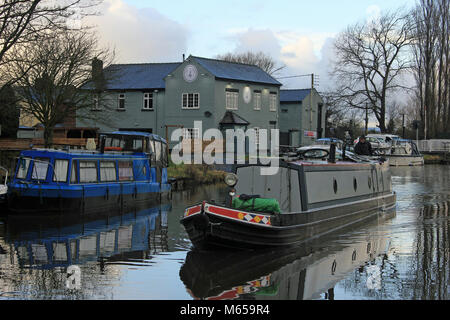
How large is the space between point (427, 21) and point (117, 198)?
46.9m

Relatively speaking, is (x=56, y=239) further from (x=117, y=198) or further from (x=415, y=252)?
(x=415, y=252)

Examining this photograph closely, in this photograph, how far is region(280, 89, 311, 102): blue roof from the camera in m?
60.1

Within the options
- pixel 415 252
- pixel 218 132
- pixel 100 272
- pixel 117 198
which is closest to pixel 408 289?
pixel 415 252

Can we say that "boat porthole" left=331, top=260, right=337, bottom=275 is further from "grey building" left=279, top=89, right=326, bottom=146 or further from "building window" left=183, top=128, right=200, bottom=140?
"grey building" left=279, top=89, right=326, bottom=146

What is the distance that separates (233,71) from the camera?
49.2m

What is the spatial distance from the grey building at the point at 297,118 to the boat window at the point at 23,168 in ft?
134

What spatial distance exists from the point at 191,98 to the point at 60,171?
1129 inches

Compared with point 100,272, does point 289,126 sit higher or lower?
higher

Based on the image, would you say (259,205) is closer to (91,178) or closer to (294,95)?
(91,178)

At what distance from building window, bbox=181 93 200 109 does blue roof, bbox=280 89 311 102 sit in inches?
650

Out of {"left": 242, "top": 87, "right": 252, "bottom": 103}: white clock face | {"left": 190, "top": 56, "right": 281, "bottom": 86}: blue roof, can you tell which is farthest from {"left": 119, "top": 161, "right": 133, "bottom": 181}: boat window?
{"left": 242, "top": 87, "right": 252, "bottom": 103}: white clock face

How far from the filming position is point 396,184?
32.9 m

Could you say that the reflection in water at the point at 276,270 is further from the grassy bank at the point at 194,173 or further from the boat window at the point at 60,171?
the grassy bank at the point at 194,173

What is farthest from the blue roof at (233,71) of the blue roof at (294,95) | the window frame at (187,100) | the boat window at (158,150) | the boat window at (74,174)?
the boat window at (74,174)
